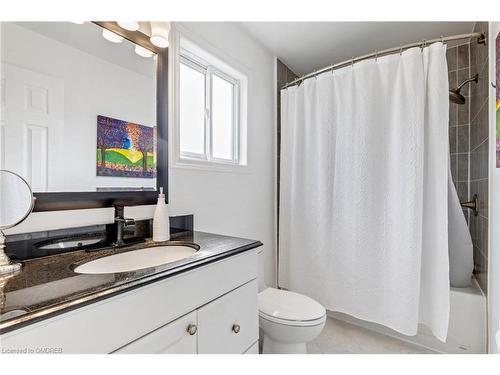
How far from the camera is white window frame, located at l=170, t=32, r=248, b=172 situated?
4.65ft

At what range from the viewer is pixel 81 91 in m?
1.07

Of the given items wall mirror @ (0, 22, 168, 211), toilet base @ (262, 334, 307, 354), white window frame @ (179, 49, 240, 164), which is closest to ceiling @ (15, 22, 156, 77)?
wall mirror @ (0, 22, 168, 211)

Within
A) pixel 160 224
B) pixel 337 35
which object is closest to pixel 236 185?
pixel 160 224

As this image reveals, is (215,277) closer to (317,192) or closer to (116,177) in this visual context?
(116,177)

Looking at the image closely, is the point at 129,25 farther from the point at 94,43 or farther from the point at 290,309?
the point at 290,309

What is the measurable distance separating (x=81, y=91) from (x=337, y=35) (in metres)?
1.82

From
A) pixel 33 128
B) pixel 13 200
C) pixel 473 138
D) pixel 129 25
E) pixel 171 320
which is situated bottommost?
pixel 171 320

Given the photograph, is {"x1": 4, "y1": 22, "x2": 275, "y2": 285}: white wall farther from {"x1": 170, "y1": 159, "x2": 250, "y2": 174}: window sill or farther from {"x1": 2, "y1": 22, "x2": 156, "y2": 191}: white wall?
{"x1": 2, "y1": 22, "x2": 156, "y2": 191}: white wall

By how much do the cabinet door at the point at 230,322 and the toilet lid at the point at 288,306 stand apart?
266mm

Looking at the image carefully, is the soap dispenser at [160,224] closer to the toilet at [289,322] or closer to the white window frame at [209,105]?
the white window frame at [209,105]

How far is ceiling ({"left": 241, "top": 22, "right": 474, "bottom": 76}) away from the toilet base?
6.91 feet

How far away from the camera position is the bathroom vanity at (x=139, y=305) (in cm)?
56
